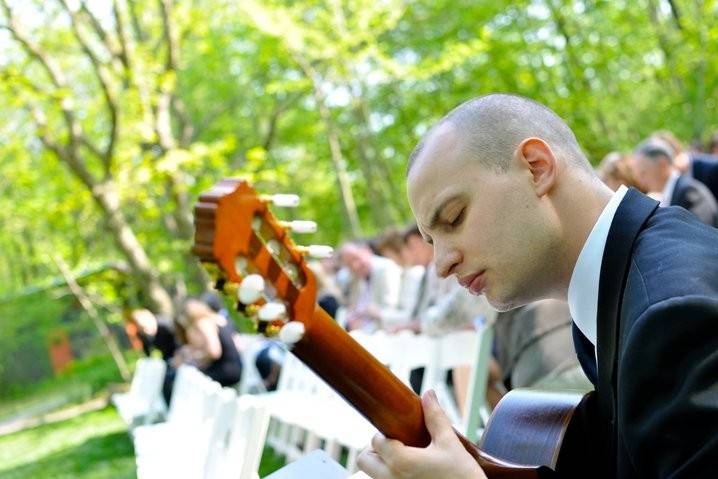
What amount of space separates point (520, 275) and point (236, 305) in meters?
0.59

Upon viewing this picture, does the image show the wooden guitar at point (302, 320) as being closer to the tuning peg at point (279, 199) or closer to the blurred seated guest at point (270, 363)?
the tuning peg at point (279, 199)

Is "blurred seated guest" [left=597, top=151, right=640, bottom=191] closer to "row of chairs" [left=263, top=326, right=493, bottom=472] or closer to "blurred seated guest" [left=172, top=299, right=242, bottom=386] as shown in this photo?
"row of chairs" [left=263, top=326, right=493, bottom=472]

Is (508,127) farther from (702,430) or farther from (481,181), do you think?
(702,430)

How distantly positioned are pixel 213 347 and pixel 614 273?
23.4ft

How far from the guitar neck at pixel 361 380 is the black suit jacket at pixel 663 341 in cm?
40

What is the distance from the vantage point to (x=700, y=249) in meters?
1.54

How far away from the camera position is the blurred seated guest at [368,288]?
8633 mm

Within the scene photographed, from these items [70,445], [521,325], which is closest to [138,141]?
[70,445]

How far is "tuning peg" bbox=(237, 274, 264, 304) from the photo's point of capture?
144 centimetres

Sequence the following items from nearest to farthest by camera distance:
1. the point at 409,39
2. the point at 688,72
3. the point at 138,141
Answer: the point at 138,141 < the point at 688,72 < the point at 409,39

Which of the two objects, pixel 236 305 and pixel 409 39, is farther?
pixel 409 39

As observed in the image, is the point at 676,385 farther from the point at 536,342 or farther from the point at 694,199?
the point at 694,199

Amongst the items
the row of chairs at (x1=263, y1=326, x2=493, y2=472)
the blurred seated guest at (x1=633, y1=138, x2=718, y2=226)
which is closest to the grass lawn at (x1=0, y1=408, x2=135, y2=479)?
the row of chairs at (x1=263, y1=326, x2=493, y2=472)

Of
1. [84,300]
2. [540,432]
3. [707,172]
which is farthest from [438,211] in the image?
[84,300]
